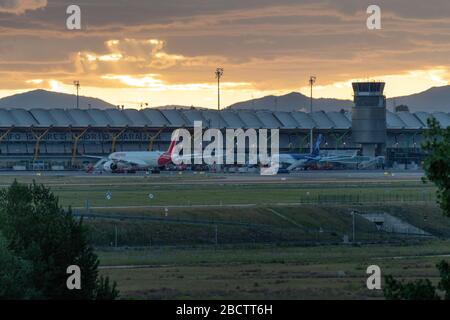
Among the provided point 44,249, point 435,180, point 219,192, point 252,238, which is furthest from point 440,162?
point 219,192

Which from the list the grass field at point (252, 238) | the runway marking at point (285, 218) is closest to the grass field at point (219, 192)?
the grass field at point (252, 238)

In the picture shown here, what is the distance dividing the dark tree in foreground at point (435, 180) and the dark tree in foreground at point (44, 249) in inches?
671

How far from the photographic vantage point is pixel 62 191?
14425cm

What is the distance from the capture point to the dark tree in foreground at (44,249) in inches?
2104

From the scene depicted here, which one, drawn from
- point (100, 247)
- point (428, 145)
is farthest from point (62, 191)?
point (428, 145)

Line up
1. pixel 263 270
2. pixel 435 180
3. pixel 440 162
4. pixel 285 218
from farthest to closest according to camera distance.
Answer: pixel 285 218 < pixel 263 270 < pixel 435 180 < pixel 440 162

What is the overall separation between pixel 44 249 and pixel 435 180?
2410cm

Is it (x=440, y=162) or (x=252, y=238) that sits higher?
(x=440, y=162)

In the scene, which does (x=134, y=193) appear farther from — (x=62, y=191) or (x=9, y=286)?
(x=9, y=286)

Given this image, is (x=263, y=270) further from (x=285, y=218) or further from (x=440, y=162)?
(x=440, y=162)

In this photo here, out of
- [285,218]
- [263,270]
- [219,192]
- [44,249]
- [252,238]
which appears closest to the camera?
[44,249]

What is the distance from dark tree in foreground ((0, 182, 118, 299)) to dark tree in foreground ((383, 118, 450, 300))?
17035 millimetres

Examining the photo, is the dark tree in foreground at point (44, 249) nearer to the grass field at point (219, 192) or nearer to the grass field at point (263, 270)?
the grass field at point (263, 270)

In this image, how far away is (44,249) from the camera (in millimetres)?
57438
